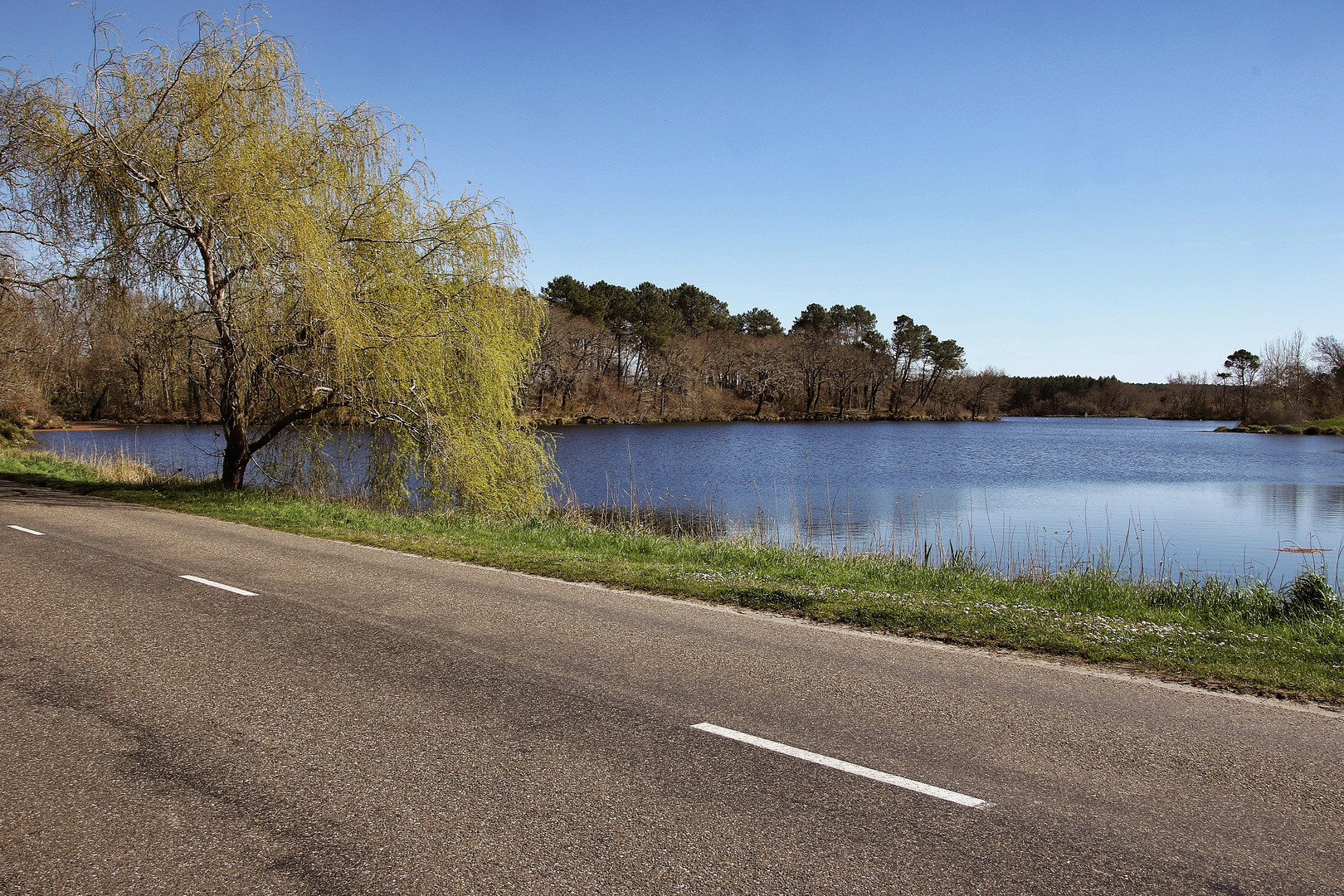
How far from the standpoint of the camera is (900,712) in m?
5.32

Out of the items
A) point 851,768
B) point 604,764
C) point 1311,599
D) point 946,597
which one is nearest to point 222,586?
point 604,764

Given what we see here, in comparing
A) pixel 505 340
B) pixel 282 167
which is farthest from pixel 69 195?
pixel 505 340

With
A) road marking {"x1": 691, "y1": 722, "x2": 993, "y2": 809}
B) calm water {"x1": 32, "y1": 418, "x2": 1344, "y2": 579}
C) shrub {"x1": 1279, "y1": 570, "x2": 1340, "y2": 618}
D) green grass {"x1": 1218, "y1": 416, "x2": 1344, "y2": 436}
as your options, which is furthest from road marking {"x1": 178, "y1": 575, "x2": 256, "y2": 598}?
green grass {"x1": 1218, "y1": 416, "x2": 1344, "y2": 436}

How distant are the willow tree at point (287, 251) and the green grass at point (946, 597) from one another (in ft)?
8.22

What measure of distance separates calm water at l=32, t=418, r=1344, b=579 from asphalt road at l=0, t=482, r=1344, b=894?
269 inches

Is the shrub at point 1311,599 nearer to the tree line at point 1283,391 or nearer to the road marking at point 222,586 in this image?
the road marking at point 222,586

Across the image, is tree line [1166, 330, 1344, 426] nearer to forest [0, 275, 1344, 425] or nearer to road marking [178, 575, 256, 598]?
forest [0, 275, 1344, 425]

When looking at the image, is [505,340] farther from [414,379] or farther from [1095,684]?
[1095,684]

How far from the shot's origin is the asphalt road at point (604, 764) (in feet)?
11.3

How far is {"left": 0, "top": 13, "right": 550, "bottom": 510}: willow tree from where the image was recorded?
14.9 metres

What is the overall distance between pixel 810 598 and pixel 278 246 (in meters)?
12.2

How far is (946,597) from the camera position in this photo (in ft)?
30.5

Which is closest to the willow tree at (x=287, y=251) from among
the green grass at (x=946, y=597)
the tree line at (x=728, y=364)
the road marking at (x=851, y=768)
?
the green grass at (x=946, y=597)

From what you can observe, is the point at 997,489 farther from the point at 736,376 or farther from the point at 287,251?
the point at 736,376
